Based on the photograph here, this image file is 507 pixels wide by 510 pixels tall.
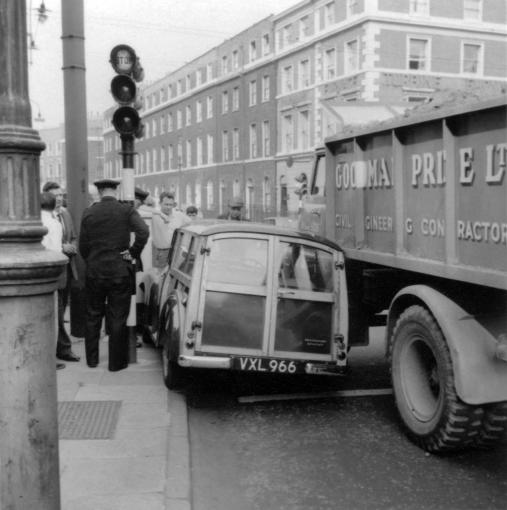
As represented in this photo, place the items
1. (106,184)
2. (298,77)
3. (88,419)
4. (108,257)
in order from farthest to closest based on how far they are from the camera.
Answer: (298,77) < (106,184) < (108,257) < (88,419)

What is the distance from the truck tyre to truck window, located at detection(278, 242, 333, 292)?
3.15 feet

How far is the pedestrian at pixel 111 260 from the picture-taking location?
7.21 meters

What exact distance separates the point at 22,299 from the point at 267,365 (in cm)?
344

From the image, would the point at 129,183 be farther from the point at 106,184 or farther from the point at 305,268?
the point at 305,268

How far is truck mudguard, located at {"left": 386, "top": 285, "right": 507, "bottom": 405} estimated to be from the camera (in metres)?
4.37

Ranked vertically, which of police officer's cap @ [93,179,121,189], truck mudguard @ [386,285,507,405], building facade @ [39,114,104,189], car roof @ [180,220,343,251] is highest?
building facade @ [39,114,104,189]

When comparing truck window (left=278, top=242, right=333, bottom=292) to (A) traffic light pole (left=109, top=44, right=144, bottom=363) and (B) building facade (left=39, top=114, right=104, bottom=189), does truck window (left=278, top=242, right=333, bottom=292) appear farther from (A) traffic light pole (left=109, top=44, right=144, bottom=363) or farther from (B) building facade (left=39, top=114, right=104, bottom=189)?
(B) building facade (left=39, top=114, right=104, bottom=189)

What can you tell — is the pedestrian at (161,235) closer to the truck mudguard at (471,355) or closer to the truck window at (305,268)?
the truck window at (305,268)

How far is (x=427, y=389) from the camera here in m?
5.26

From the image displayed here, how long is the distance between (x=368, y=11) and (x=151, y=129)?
145ft

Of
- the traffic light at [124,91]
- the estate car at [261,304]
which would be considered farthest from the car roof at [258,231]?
the traffic light at [124,91]

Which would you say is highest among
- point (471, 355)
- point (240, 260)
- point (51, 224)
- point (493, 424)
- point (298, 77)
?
point (298, 77)

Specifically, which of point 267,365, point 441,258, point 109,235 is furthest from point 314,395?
point 109,235

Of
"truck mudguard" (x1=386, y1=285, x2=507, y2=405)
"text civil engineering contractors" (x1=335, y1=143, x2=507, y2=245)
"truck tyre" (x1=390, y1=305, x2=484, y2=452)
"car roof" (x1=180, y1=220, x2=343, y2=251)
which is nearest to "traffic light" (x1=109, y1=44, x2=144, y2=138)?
"car roof" (x1=180, y1=220, x2=343, y2=251)
